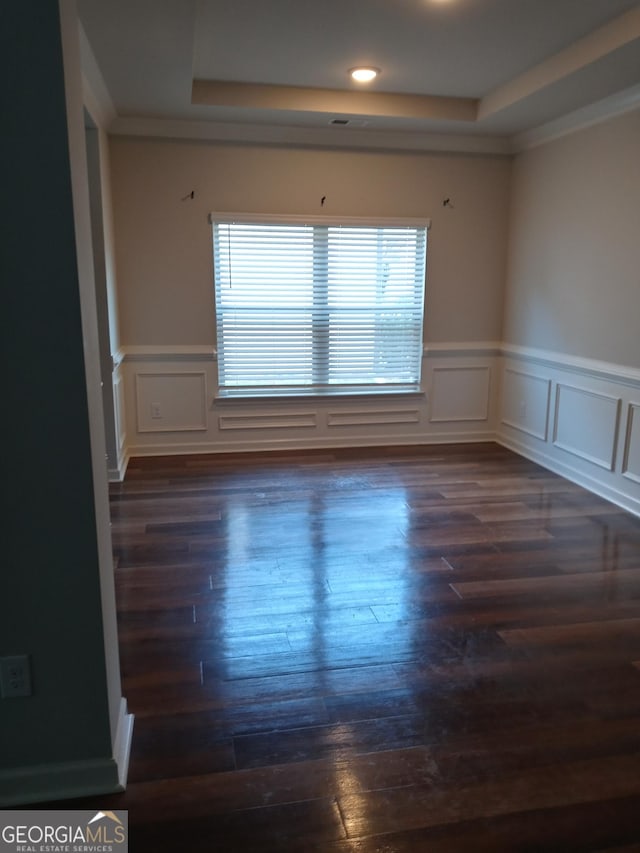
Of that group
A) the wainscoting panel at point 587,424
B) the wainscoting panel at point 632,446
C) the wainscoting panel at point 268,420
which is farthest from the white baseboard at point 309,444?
the wainscoting panel at point 632,446

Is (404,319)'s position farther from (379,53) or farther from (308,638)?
(308,638)

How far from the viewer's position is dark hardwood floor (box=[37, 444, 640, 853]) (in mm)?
1703

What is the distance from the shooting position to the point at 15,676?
5.37 feet

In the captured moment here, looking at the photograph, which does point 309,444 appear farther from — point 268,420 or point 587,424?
point 587,424

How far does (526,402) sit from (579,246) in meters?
1.32

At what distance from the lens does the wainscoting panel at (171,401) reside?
200 inches

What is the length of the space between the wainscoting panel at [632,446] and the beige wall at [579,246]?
0.31 m

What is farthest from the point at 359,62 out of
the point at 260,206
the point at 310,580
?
the point at 310,580

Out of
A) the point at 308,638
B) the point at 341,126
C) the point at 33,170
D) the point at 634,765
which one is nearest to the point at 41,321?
the point at 33,170

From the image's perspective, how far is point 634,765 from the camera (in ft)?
6.19

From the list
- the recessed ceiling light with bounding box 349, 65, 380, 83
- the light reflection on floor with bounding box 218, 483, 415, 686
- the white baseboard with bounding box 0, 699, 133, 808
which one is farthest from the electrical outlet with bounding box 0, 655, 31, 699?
the recessed ceiling light with bounding box 349, 65, 380, 83

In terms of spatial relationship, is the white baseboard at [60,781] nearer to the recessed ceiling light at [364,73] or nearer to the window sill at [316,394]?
the window sill at [316,394]

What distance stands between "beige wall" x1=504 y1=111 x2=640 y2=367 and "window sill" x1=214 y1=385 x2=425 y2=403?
1.02 metres

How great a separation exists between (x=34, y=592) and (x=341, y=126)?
4.17 metres
